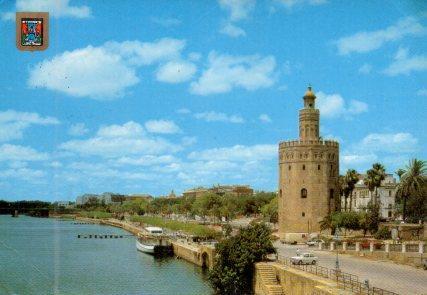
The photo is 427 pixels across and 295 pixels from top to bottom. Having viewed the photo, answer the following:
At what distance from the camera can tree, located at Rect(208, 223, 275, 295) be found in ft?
108

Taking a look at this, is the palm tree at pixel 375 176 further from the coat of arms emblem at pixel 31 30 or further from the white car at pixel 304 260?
the coat of arms emblem at pixel 31 30

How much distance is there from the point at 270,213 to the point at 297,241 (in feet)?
97.0

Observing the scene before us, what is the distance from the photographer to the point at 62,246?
75.2 m

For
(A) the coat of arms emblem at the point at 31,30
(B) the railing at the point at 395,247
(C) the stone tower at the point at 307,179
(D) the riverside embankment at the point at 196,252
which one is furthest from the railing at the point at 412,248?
(A) the coat of arms emblem at the point at 31,30

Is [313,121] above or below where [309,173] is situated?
above

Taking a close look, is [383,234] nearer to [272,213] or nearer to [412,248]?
[412,248]

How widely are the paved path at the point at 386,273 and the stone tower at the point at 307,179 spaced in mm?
18995

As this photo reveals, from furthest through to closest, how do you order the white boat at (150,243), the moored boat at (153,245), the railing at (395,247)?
the white boat at (150,243)
the moored boat at (153,245)
the railing at (395,247)

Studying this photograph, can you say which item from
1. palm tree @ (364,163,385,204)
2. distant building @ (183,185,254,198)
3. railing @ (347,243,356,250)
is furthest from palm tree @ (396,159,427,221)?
distant building @ (183,185,254,198)

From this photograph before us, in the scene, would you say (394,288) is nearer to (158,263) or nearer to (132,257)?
(158,263)

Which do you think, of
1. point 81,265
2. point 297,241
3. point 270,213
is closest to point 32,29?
point 81,265

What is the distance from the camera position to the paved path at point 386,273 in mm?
24969

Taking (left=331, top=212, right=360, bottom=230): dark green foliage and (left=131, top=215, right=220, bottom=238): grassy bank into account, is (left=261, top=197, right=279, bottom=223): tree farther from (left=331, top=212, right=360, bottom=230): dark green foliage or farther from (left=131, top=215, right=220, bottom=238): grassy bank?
(left=331, top=212, right=360, bottom=230): dark green foliage

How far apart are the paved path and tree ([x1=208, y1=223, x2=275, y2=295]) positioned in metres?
3.76
